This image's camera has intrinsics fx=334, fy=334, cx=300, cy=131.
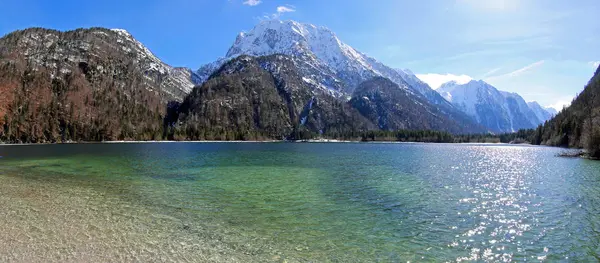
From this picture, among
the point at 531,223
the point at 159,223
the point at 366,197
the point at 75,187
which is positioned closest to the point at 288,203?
the point at 366,197

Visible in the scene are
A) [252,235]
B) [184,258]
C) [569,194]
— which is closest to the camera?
[184,258]

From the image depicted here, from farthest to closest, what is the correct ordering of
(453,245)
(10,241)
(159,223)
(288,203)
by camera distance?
(288,203) < (159,223) < (453,245) < (10,241)

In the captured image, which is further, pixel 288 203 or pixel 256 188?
pixel 256 188

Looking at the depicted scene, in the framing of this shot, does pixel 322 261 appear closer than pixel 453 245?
Yes

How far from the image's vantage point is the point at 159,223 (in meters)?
22.8

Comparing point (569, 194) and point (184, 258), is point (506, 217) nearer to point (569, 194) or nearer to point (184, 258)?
point (569, 194)

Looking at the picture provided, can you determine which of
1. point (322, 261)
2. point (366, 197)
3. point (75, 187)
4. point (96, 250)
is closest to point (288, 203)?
point (366, 197)

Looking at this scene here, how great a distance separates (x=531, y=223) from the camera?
24.0m

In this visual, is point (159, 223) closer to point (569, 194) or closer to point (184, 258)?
point (184, 258)

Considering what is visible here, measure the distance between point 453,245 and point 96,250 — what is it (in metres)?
19.1

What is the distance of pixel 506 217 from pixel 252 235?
772 inches

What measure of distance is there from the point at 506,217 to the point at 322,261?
57.2 feet

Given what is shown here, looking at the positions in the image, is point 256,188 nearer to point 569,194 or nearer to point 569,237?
point 569,237

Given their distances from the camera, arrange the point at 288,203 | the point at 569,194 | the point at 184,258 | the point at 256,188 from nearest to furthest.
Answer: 1. the point at 184,258
2. the point at 288,203
3. the point at 569,194
4. the point at 256,188
